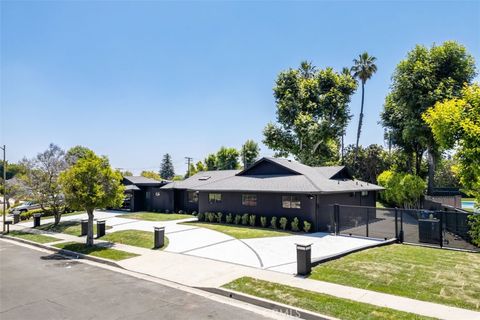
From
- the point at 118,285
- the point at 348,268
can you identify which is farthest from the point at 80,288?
the point at 348,268

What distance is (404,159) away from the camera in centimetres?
4628

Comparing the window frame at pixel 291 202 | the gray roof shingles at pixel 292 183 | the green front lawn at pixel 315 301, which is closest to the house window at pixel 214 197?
the gray roof shingles at pixel 292 183

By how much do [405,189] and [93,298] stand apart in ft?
104

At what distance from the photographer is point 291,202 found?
2386 cm

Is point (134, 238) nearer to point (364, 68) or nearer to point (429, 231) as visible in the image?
point (429, 231)

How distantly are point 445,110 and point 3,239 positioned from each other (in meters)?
29.9

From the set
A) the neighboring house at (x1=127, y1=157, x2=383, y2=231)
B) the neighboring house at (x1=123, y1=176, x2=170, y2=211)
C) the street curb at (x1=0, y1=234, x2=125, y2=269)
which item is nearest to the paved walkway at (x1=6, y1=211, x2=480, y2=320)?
the street curb at (x1=0, y1=234, x2=125, y2=269)

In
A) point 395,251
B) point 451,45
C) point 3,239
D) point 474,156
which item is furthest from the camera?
point 451,45

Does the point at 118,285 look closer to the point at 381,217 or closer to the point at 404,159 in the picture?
the point at 381,217

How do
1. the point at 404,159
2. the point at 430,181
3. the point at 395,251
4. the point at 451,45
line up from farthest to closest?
the point at 404,159, the point at 430,181, the point at 451,45, the point at 395,251

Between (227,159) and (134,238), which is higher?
(227,159)

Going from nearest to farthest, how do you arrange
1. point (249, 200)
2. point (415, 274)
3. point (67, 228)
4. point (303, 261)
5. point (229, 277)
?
1. point (415, 274)
2. point (303, 261)
3. point (229, 277)
4. point (249, 200)
5. point (67, 228)

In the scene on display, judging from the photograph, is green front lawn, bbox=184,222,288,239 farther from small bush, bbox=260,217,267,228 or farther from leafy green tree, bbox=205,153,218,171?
leafy green tree, bbox=205,153,218,171

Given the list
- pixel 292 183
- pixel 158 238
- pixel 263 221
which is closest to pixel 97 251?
pixel 158 238
